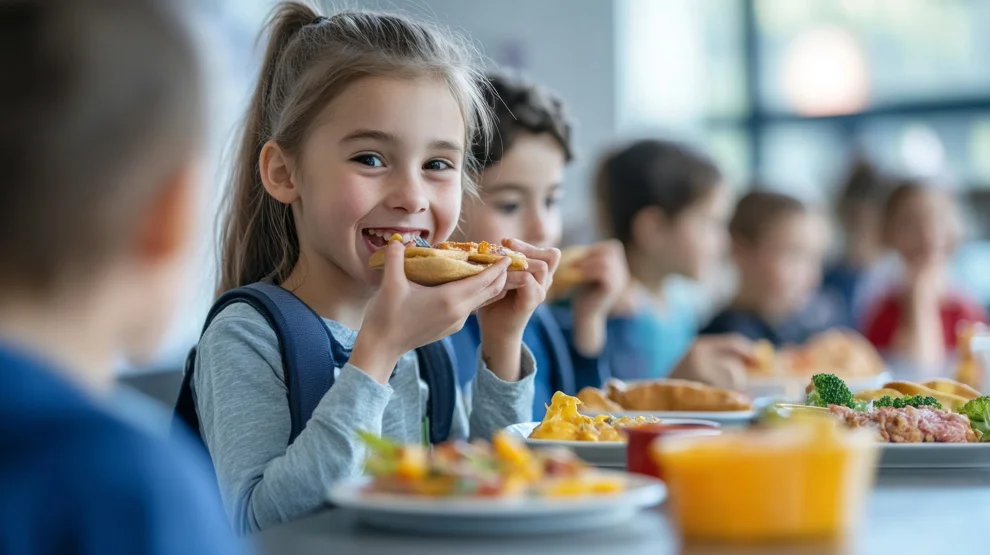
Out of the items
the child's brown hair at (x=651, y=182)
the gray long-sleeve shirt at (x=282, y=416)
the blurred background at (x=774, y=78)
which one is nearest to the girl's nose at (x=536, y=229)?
the gray long-sleeve shirt at (x=282, y=416)

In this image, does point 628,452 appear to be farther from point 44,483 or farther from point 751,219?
point 751,219

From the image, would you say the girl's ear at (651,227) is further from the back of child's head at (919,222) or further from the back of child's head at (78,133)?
the back of child's head at (78,133)

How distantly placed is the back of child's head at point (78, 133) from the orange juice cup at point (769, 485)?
0.49 metres

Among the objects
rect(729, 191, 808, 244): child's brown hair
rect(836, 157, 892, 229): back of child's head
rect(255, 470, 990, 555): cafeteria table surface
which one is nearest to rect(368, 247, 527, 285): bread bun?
rect(255, 470, 990, 555): cafeteria table surface

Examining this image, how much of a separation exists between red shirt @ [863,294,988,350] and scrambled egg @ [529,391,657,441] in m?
3.86

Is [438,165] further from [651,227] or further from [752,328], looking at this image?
[752,328]

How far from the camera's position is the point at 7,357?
2.41ft

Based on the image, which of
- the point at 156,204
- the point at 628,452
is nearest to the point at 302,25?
the point at 628,452

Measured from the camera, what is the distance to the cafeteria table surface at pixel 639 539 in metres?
0.92

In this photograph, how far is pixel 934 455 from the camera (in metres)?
1.43

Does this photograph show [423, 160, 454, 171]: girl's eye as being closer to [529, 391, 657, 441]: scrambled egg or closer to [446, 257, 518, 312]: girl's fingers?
[446, 257, 518, 312]: girl's fingers

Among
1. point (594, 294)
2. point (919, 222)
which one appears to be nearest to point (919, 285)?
point (919, 222)

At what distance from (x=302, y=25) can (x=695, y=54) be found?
7145 millimetres

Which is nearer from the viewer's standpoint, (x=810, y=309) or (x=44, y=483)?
(x=44, y=483)
